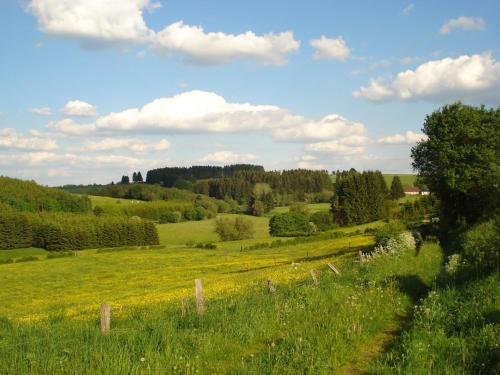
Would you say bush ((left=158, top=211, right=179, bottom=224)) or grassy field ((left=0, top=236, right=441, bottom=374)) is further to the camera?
bush ((left=158, top=211, right=179, bottom=224))

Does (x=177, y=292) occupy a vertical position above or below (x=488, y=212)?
below

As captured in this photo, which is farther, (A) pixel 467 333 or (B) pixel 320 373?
(A) pixel 467 333

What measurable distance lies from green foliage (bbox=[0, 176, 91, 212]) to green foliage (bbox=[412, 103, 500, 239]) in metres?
142

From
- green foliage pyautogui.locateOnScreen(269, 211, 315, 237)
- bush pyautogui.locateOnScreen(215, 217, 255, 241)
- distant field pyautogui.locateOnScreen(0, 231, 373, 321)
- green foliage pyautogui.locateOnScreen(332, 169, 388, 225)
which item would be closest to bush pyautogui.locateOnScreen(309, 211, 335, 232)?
green foliage pyautogui.locateOnScreen(269, 211, 315, 237)

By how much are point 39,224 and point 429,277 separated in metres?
110

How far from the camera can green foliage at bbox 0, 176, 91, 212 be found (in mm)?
153625

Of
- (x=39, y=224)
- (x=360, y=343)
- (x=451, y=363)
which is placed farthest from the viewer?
(x=39, y=224)

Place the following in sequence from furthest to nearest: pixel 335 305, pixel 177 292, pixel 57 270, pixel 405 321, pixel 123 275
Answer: pixel 57 270
pixel 123 275
pixel 177 292
pixel 335 305
pixel 405 321

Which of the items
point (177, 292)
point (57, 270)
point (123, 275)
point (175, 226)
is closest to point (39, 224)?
point (175, 226)

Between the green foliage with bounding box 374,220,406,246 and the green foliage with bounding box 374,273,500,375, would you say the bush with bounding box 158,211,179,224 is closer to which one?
the green foliage with bounding box 374,220,406,246

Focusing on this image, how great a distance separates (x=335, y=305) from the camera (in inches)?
490

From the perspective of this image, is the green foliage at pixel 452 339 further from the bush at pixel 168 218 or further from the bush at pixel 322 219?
the bush at pixel 168 218

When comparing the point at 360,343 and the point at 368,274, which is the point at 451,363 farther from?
the point at 368,274

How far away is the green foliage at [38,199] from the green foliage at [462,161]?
142m
